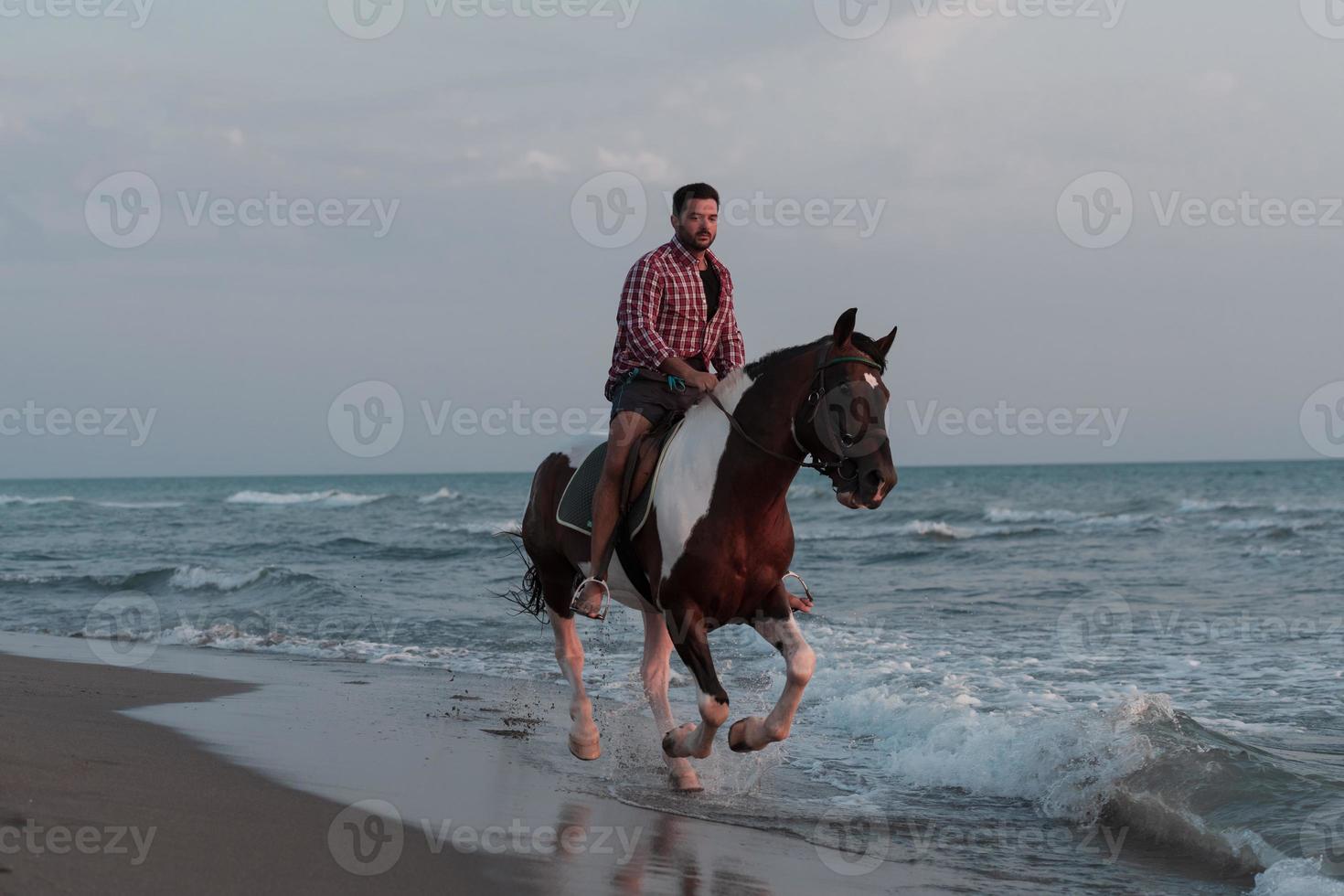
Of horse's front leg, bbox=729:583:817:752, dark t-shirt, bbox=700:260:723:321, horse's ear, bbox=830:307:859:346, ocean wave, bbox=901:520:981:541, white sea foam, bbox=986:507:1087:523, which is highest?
dark t-shirt, bbox=700:260:723:321

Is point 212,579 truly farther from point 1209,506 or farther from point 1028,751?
point 1209,506

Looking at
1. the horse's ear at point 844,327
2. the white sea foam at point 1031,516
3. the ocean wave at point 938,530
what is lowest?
the ocean wave at point 938,530

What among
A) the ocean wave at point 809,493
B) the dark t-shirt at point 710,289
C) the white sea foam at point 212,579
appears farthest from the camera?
the ocean wave at point 809,493

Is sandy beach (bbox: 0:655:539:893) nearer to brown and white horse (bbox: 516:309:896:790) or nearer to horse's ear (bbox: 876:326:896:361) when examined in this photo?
brown and white horse (bbox: 516:309:896:790)

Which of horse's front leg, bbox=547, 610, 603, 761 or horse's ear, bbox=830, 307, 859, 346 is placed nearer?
horse's ear, bbox=830, 307, 859, 346

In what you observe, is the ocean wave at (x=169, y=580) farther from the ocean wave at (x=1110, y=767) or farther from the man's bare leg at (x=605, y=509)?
the man's bare leg at (x=605, y=509)

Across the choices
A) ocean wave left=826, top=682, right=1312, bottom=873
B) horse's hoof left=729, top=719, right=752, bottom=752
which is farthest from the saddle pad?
ocean wave left=826, top=682, right=1312, bottom=873

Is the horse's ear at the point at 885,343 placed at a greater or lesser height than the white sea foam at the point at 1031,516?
greater

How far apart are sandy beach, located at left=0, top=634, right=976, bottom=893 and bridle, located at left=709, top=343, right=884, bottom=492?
1.66 m

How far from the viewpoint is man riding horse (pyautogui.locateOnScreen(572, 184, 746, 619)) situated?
20.4ft

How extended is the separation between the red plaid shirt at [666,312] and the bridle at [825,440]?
0.95 metres

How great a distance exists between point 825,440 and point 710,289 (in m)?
1.62

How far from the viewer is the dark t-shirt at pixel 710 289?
6547 mm

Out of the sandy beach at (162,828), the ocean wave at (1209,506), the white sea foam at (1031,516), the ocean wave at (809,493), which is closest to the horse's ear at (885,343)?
the sandy beach at (162,828)
